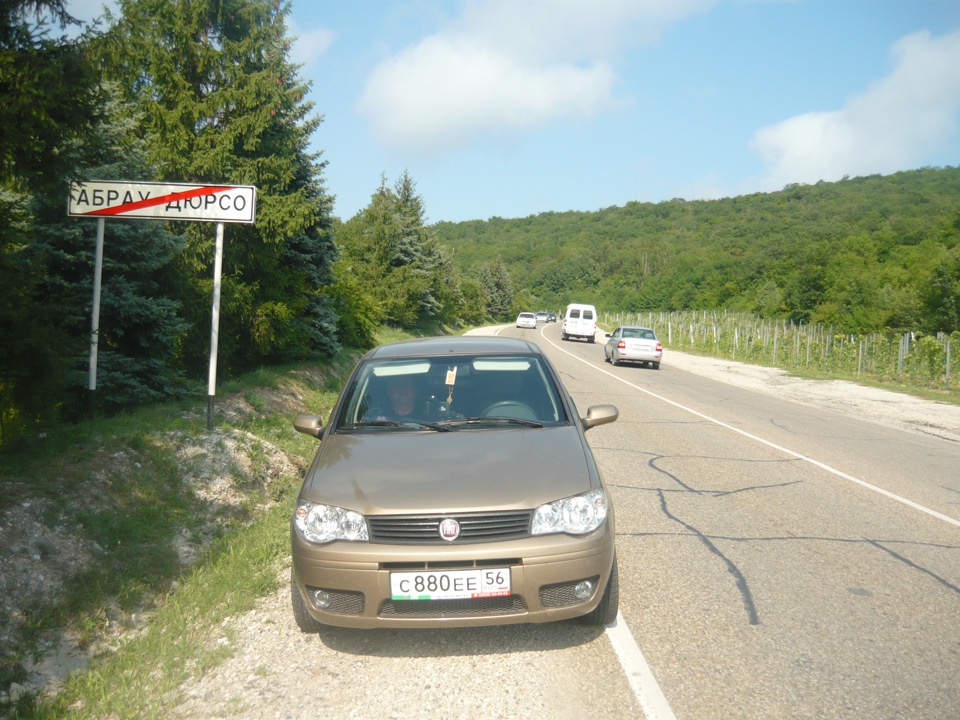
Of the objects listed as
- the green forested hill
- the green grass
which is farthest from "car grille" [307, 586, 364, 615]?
the green forested hill

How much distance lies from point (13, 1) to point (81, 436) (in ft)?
11.2

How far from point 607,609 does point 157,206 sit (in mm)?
5991

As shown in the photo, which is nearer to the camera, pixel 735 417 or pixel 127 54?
pixel 127 54

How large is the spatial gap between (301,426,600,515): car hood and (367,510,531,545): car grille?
0.13 feet

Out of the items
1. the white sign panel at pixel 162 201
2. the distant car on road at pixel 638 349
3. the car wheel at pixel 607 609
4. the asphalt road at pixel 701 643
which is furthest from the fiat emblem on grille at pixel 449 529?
the distant car on road at pixel 638 349

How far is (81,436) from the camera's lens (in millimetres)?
6406

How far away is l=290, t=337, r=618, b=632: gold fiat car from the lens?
356 centimetres

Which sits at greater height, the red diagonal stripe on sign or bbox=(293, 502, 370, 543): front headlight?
the red diagonal stripe on sign

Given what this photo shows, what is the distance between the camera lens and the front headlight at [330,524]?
3682 mm

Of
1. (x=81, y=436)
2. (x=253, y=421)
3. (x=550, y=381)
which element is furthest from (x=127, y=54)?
(x=253, y=421)

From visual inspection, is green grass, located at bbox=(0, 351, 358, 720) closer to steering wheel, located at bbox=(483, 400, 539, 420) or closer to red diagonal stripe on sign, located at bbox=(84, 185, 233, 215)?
steering wheel, located at bbox=(483, 400, 539, 420)

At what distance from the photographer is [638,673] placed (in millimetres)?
3543

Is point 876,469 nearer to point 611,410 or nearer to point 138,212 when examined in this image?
point 611,410

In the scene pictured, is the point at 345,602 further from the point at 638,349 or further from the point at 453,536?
the point at 638,349
